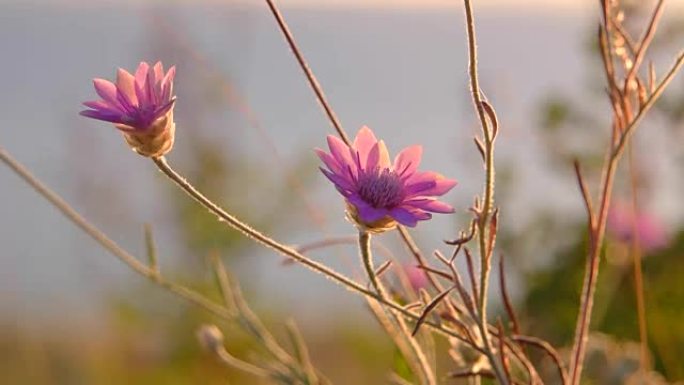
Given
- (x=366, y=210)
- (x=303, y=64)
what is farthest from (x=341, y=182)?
(x=303, y=64)

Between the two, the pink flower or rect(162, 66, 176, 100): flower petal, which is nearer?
rect(162, 66, 176, 100): flower petal

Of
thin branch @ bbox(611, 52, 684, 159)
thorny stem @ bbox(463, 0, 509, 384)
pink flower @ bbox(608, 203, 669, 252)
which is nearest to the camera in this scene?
thorny stem @ bbox(463, 0, 509, 384)

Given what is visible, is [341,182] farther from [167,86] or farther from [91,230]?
[91,230]

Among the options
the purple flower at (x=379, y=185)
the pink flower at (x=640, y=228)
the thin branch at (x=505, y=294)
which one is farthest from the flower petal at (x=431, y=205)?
the pink flower at (x=640, y=228)

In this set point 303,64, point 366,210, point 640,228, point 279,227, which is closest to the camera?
point 366,210

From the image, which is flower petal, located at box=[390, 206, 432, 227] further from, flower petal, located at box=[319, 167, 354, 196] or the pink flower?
the pink flower

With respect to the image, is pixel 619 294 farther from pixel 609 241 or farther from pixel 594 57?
→ pixel 594 57

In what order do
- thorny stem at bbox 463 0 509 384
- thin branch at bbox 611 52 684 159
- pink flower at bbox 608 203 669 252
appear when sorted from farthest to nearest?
pink flower at bbox 608 203 669 252
thin branch at bbox 611 52 684 159
thorny stem at bbox 463 0 509 384


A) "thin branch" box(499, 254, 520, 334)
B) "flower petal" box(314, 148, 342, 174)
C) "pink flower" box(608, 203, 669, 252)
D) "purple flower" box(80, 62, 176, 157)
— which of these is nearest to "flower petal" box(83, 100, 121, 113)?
"purple flower" box(80, 62, 176, 157)

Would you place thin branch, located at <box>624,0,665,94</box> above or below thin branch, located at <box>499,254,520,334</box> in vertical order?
above
